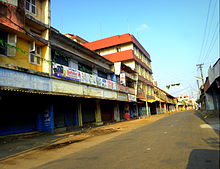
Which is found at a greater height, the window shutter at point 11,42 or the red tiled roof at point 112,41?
the red tiled roof at point 112,41

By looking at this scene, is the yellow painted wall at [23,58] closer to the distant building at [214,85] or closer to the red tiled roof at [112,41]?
the distant building at [214,85]

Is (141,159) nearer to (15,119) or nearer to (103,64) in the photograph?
(15,119)

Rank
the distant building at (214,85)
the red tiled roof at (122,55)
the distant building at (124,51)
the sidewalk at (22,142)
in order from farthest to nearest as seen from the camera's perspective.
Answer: the distant building at (124,51), the red tiled roof at (122,55), the distant building at (214,85), the sidewalk at (22,142)

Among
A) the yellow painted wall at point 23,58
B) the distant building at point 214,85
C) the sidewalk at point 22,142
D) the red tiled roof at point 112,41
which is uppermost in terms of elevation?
the red tiled roof at point 112,41

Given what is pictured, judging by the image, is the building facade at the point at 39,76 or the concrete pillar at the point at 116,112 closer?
the building facade at the point at 39,76

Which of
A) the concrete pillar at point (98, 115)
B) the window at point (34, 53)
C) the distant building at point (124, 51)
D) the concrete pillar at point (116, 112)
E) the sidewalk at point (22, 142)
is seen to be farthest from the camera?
the distant building at point (124, 51)

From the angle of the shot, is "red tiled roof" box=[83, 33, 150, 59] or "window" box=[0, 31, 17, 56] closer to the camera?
"window" box=[0, 31, 17, 56]

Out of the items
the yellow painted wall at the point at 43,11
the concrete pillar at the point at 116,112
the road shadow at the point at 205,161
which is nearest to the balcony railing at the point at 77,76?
the yellow painted wall at the point at 43,11

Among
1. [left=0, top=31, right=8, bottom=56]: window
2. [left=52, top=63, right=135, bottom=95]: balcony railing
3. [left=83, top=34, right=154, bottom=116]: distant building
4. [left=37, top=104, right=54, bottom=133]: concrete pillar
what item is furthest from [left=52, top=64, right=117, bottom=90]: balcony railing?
[left=83, top=34, right=154, bottom=116]: distant building

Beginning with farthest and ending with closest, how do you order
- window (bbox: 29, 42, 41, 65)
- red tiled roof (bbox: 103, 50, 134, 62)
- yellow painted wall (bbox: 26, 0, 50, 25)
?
1. red tiled roof (bbox: 103, 50, 134, 62)
2. yellow painted wall (bbox: 26, 0, 50, 25)
3. window (bbox: 29, 42, 41, 65)

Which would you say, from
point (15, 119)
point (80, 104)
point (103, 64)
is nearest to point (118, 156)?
point (15, 119)

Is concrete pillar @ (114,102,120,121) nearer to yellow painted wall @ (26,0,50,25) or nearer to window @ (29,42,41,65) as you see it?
window @ (29,42,41,65)

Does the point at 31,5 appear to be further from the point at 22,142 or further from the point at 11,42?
the point at 22,142

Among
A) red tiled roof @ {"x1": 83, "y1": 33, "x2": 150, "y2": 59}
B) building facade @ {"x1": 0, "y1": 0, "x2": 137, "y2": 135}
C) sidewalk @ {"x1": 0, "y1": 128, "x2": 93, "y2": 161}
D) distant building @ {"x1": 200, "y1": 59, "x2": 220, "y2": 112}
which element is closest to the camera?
sidewalk @ {"x1": 0, "y1": 128, "x2": 93, "y2": 161}
